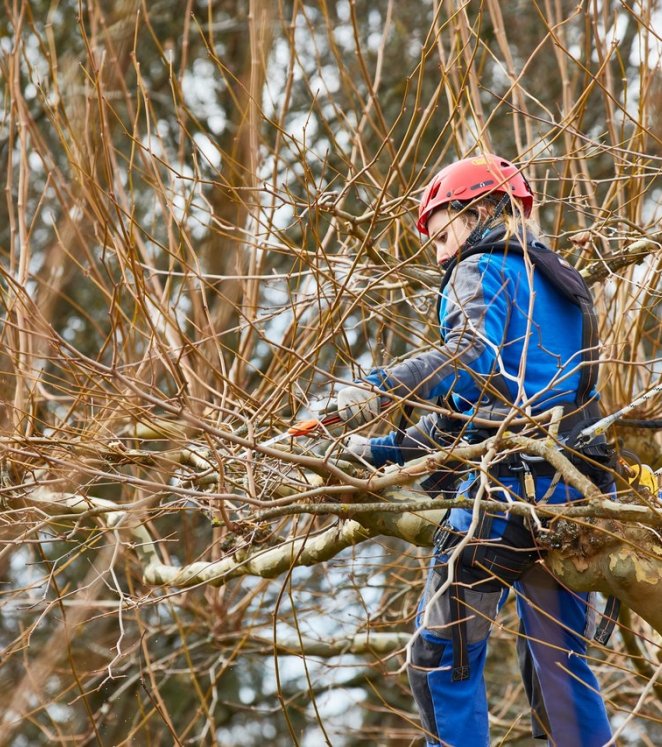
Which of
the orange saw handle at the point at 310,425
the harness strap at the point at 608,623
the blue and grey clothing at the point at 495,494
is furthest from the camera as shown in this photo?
the harness strap at the point at 608,623

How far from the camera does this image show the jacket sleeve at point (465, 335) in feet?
8.27

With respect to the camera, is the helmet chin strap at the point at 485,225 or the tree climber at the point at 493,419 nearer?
the tree climber at the point at 493,419

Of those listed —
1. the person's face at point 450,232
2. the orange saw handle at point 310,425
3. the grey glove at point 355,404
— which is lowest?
the orange saw handle at point 310,425

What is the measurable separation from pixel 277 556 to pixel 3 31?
20.6ft

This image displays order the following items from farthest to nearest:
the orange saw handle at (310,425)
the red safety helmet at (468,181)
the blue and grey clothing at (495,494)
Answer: the red safety helmet at (468,181)
the blue and grey clothing at (495,494)
the orange saw handle at (310,425)

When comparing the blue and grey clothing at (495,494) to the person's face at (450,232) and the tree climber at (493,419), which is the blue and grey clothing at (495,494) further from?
the person's face at (450,232)

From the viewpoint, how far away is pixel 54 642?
86.8 inches

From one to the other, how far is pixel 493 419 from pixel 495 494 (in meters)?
0.24

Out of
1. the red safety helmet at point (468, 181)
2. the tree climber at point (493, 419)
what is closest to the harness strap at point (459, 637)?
the tree climber at point (493, 419)

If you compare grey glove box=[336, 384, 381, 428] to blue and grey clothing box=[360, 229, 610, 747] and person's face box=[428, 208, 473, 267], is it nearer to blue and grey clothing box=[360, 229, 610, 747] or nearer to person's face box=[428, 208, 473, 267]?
blue and grey clothing box=[360, 229, 610, 747]

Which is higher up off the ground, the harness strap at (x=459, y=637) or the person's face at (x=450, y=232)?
the person's face at (x=450, y=232)

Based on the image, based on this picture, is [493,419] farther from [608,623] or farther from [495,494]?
[608,623]

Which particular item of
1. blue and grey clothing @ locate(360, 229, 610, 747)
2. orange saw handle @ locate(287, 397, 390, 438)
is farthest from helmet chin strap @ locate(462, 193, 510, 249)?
orange saw handle @ locate(287, 397, 390, 438)

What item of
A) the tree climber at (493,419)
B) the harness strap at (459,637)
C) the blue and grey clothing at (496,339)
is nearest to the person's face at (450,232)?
the tree climber at (493,419)
